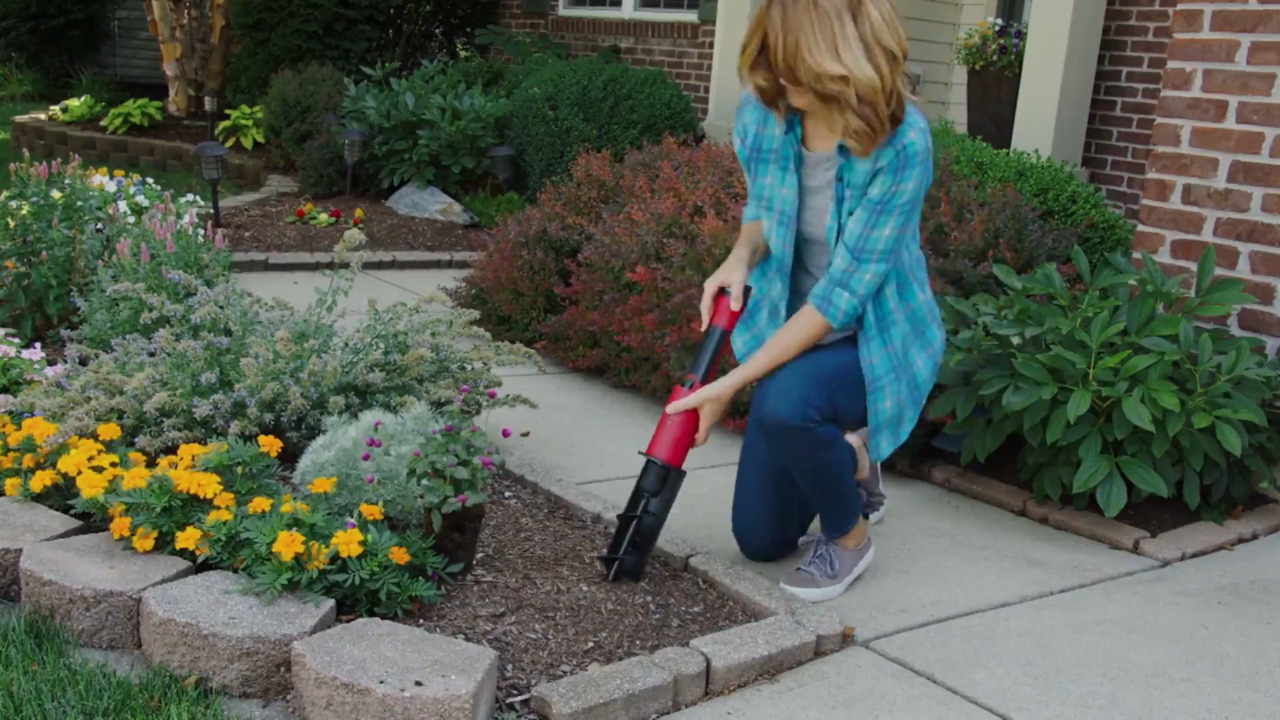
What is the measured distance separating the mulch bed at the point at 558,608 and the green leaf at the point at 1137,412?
1244 mm

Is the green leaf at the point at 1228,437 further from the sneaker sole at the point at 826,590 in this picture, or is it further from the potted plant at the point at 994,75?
the potted plant at the point at 994,75

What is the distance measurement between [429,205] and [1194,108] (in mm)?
5189

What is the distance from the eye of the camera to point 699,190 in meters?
4.93

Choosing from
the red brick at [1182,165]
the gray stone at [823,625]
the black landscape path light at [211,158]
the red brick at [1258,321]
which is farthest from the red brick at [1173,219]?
the black landscape path light at [211,158]

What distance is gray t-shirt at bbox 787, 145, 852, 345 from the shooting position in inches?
113

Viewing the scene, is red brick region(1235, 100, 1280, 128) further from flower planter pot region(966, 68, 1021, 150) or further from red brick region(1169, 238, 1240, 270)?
flower planter pot region(966, 68, 1021, 150)

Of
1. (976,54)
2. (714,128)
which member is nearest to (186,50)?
(714,128)

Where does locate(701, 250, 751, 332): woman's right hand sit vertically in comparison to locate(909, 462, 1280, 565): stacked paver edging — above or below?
above

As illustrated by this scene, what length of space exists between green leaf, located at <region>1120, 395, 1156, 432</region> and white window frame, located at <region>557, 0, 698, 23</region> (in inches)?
277

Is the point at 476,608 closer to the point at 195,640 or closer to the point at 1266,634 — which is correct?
the point at 195,640

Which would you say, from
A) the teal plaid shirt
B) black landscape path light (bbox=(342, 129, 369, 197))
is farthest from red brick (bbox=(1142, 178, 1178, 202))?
black landscape path light (bbox=(342, 129, 369, 197))

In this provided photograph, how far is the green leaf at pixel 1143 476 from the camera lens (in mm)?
3418

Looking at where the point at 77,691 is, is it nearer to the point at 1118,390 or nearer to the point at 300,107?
the point at 1118,390

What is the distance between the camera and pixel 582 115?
27.6 feet
